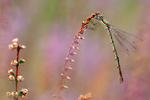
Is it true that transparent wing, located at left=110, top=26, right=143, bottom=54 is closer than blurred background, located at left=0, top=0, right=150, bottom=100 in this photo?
No

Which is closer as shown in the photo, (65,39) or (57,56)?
(57,56)

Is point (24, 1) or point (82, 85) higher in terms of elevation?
point (24, 1)

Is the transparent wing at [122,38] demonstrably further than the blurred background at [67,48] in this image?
Yes

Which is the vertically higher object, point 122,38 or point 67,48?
point 67,48

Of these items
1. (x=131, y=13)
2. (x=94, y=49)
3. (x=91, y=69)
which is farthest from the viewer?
(x=131, y=13)

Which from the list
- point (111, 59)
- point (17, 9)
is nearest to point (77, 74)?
point (111, 59)

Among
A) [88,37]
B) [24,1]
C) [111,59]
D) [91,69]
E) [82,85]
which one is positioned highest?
[24,1]

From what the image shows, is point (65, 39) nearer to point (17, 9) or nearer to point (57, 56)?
point (57, 56)

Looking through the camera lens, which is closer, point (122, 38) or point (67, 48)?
point (122, 38)
